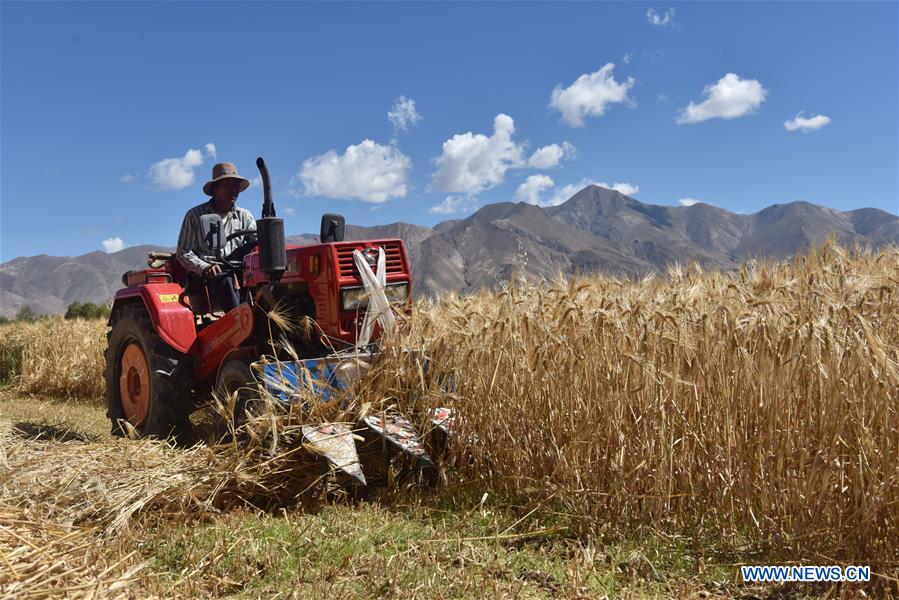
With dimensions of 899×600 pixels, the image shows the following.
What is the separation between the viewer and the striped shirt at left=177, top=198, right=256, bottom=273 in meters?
4.68

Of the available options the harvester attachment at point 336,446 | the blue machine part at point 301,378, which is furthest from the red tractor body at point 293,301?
the harvester attachment at point 336,446

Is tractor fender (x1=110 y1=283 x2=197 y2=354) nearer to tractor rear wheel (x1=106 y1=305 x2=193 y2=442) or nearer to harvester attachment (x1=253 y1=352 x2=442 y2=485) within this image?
tractor rear wheel (x1=106 y1=305 x2=193 y2=442)

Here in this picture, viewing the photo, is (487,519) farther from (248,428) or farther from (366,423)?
(248,428)

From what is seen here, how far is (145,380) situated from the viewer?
15.6 feet

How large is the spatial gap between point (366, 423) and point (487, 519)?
0.82 m

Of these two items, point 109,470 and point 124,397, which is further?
point 124,397

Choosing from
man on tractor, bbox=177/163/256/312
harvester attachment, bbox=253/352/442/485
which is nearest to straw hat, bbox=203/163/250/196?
man on tractor, bbox=177/163/256/312

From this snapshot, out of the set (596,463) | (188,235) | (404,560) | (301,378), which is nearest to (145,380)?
(188,235)

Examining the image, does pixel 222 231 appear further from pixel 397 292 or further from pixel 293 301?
pixel 397 292

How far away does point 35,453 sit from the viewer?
12.1 feet

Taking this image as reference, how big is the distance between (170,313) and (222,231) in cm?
76

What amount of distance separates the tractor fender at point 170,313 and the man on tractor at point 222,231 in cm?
22

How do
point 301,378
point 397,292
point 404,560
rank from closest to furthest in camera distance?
1. point 404,560
2. point 301,378
3. point 397,292

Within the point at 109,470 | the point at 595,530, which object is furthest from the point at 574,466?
the point at 109,470
